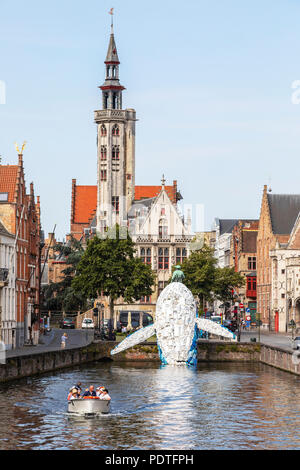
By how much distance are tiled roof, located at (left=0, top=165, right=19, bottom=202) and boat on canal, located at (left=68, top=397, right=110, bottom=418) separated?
125 ft

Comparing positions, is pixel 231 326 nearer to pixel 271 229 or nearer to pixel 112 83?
pixel 271 229

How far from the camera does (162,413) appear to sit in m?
57.6

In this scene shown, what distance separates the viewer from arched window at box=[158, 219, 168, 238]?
149000 millimetres

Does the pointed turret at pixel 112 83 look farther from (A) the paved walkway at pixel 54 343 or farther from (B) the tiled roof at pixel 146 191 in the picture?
(A) the paved walkway at pixel 54 343

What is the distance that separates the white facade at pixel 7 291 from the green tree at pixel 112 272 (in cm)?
2791

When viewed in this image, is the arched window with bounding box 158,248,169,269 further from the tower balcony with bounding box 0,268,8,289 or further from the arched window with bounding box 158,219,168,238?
the tower balcony with bounding box 0,268,8,289

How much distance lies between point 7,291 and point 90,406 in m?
32.0

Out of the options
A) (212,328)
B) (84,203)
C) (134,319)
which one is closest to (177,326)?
(212,328)

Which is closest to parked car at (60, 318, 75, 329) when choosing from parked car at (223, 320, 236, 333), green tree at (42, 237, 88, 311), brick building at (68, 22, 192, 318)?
green tree at (42, 237, 88, 311)

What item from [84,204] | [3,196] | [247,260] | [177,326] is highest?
[84,204]

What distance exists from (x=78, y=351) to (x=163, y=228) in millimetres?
59208

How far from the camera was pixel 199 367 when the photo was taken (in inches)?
3516

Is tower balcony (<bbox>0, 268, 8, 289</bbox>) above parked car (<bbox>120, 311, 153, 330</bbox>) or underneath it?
above
